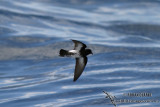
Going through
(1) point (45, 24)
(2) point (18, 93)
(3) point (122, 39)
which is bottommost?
(2) point (18, 93)

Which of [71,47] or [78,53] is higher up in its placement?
[71,47]

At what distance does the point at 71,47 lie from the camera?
19.1 meters

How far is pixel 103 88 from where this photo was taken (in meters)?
14.7

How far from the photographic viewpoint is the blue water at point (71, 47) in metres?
14.2

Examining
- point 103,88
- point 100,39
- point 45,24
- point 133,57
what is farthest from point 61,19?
point 103,88

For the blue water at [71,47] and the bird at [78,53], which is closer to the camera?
the bird at [78,53]

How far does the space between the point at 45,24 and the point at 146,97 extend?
10110mm

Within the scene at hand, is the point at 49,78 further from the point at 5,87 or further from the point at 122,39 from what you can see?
the point at 122,39

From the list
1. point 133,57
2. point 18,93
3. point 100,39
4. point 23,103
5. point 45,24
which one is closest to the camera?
point 23,103

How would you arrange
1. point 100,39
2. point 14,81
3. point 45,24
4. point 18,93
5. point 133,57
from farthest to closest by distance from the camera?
point 45,24
point 100,39
point 133,57
point 14,81
point 18,93

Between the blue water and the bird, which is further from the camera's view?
the blue water

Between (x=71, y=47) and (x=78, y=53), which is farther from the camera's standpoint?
(x=71, y=47)

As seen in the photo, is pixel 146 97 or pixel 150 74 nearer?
pixel 146 97

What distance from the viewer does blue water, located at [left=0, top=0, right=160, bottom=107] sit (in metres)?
14.2
